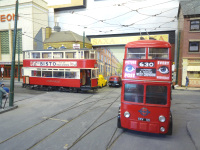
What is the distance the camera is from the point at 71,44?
2642cm

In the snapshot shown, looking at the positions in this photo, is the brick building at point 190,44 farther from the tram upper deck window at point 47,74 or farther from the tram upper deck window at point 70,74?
the tram upper deck window at point 47,74

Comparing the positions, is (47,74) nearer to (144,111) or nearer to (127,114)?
(127,114)

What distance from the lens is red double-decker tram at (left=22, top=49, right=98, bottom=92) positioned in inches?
645

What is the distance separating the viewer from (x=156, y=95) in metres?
6.17

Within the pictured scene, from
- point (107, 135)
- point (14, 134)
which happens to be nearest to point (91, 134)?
point (107, 135)

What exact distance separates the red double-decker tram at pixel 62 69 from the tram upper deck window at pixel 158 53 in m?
10.1

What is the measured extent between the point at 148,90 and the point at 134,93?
22.7 inches

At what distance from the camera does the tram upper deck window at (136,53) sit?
666 centimetres

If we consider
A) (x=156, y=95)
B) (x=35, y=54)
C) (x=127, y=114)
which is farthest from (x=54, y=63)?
(x=156, y=95)

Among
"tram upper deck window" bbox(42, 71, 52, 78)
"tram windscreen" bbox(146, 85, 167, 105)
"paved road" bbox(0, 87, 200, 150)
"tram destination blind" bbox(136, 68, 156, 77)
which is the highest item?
"tram destination blind" bbox(136, 68, 156, 77)

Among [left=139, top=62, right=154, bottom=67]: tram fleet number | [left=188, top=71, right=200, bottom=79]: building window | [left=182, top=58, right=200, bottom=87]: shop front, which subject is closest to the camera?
[left=139, top=62, right=154, bottom=67]: tram fleet number

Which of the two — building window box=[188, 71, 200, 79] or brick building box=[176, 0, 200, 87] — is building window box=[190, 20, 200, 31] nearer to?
brick building box=[176, 0, 200, 87]

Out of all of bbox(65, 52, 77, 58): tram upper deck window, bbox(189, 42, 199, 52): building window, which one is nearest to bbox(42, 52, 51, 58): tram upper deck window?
bbox(65, 52, 77, 58): tram upper deck window

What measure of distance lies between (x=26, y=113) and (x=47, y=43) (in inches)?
807
